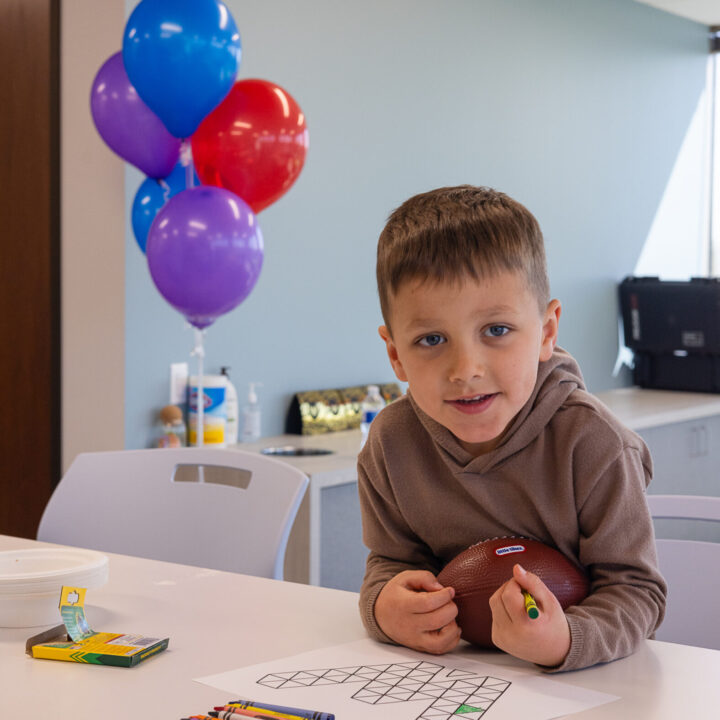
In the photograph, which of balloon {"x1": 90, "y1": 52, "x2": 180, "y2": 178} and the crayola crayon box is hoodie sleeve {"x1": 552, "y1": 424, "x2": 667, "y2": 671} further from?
balloon {"x1": 90, "y1": 52, "x2": 180, "y2": 178}

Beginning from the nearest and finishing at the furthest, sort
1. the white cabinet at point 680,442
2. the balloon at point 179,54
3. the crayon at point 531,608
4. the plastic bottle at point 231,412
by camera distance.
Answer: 1. the crayon at point 531,608
2. the balloon at point 179,54
3. the plastic bottle at point 231,412
4. the white cabinet at point 680,442

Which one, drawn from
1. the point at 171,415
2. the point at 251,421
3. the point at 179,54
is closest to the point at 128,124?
the point at 179,54

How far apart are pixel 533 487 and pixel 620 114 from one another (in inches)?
150

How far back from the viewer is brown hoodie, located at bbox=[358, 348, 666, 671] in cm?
99

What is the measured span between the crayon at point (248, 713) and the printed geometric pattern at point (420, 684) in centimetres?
9

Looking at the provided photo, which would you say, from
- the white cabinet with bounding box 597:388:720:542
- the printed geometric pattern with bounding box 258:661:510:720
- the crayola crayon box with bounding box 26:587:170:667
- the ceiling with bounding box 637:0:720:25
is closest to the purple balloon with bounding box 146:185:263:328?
the crayola crayon box with bounding box 26:587:170:667

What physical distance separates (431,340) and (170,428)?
1859 mm

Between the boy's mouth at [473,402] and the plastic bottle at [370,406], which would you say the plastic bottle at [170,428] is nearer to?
the plastic bottle at [370,406]

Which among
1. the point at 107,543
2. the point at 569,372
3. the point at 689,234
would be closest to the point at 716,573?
the point at 569,372

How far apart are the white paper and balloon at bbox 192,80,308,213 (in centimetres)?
153

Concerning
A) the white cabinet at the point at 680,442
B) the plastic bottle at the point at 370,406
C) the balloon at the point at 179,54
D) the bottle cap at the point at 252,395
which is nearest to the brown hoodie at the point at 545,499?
the balloon at the point at 179,54

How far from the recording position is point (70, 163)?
287 centimetres

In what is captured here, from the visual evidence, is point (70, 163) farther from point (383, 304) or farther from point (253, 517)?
point (383, 304)

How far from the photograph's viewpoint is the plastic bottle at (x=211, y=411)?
2.76m
